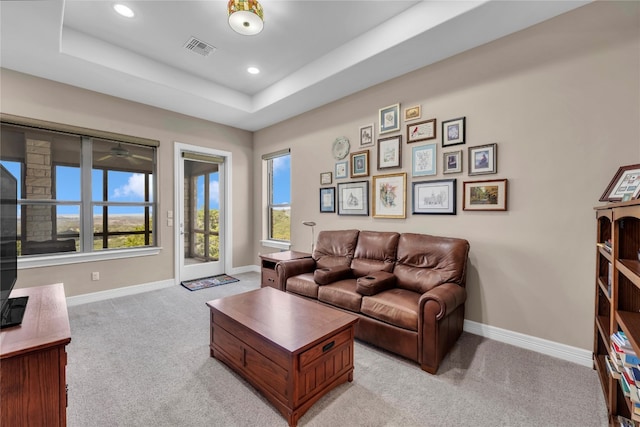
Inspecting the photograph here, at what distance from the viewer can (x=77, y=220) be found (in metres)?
3.61

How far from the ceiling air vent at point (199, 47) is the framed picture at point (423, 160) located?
105 inches

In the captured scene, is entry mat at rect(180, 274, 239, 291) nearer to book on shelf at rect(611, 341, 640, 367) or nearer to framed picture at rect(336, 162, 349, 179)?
framed picture at rect(336, 162, 349, 179)

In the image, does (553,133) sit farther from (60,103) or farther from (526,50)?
(60,103)

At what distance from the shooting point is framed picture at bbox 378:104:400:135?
327 cm

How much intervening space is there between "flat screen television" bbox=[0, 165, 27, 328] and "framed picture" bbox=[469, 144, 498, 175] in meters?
3.48

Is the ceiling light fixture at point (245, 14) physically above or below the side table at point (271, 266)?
above

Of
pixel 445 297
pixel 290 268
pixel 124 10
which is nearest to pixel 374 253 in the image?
pixel 290 268

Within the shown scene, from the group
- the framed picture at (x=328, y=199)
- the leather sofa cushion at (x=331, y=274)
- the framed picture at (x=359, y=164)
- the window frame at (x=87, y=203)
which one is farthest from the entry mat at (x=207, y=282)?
the framed picture at (x=359, y=164)

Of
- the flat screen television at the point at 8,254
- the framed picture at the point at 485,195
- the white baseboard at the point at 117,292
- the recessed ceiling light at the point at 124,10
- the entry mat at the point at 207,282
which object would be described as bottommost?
the entry mat at the point at 207,282

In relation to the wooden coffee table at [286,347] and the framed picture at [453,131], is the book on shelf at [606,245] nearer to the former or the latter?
the framed picture at [453,131]

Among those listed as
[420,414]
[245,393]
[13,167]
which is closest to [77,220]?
[13,167]

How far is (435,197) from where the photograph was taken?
2.99m

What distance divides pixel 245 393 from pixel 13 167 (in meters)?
3.73

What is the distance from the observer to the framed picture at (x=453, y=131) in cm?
280
